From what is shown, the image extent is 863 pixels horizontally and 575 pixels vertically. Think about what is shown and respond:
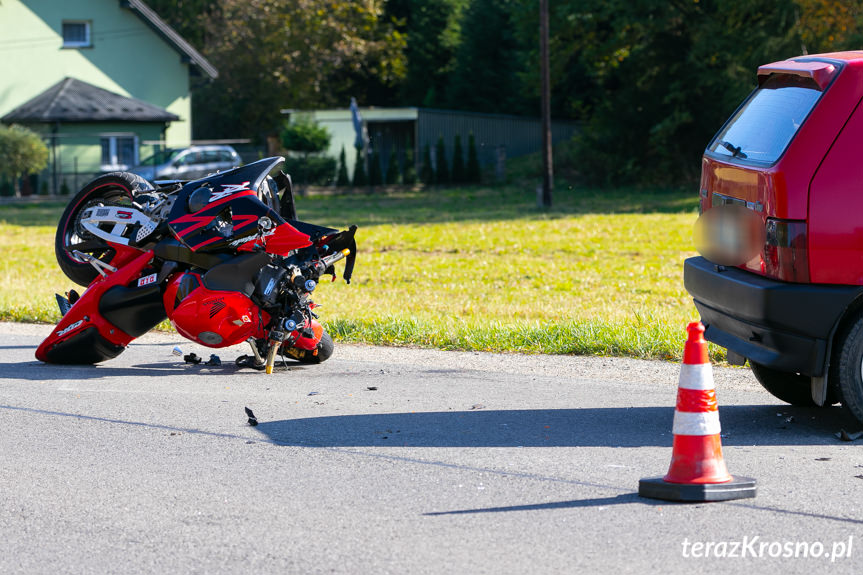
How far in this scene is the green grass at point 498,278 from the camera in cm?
941

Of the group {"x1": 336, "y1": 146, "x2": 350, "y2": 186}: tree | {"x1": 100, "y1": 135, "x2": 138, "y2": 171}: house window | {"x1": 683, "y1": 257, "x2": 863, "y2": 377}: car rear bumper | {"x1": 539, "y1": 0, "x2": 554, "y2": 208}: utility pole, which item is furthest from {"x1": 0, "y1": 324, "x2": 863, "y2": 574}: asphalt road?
{"x1": 100, "y1": 135, "x2": 138, "y2": 171}: house window

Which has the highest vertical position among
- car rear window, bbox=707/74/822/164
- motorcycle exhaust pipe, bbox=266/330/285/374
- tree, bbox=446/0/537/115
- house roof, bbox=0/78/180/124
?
tree, bbox=446/0/537/115

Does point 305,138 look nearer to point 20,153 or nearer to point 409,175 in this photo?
point 409,175

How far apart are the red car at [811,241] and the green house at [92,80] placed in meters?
35.8

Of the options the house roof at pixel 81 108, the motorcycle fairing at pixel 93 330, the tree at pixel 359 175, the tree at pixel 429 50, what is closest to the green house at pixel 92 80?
the house roof at pixel 81 108

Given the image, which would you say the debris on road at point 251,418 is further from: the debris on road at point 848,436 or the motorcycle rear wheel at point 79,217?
the debris on road at point 848,436

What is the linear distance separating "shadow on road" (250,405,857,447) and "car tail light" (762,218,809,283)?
35.1 inches

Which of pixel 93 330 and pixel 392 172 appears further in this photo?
pixel 392 172

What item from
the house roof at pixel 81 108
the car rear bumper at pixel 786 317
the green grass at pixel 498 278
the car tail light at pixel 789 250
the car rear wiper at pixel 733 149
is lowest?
the green grass at pixel 498 278

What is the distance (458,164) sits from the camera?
4241 centimetres

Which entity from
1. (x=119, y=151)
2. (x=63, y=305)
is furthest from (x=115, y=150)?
(x=63, y=305)

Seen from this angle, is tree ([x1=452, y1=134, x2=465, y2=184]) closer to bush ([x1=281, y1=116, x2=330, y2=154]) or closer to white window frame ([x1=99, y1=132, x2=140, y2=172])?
bush ([x1=281, y1=116, x2=330, y2=154])

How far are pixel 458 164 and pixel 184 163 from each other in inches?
402

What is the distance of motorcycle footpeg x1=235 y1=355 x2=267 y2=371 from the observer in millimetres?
8062
